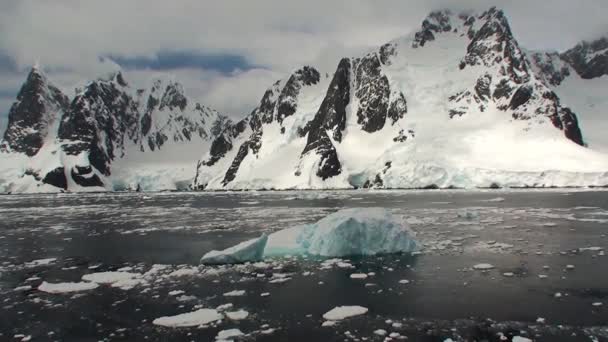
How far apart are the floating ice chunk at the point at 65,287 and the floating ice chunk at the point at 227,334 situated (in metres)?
7.20

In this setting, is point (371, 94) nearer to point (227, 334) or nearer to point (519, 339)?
point (519, 339)

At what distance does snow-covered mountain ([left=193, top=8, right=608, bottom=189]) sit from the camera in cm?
11394

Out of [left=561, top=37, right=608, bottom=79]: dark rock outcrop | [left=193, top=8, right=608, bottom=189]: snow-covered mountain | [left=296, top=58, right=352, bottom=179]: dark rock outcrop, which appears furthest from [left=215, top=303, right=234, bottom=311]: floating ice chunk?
[left=561, top=37, right=608, bottom=79]: dark rock outcrop

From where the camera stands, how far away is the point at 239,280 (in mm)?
16734

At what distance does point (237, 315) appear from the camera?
12.5 m

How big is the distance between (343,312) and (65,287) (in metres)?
9.90

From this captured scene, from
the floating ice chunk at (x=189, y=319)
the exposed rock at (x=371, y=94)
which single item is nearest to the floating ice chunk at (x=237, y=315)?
the floating ice chunk at (x=189, y=319)

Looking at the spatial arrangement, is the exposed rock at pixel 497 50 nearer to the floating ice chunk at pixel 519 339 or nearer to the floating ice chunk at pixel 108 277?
the floating ice chunk at pixel 108 277

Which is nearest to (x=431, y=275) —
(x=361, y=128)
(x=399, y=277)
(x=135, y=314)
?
(x=399, y=277)

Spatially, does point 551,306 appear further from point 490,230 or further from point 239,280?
point 490,230

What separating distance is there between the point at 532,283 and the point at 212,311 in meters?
10.4

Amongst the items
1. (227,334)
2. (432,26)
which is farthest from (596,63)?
(227,334)

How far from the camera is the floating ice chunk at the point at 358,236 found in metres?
21.2

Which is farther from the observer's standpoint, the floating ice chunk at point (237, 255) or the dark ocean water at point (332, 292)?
the floating ice chunk at point (237, 255)
